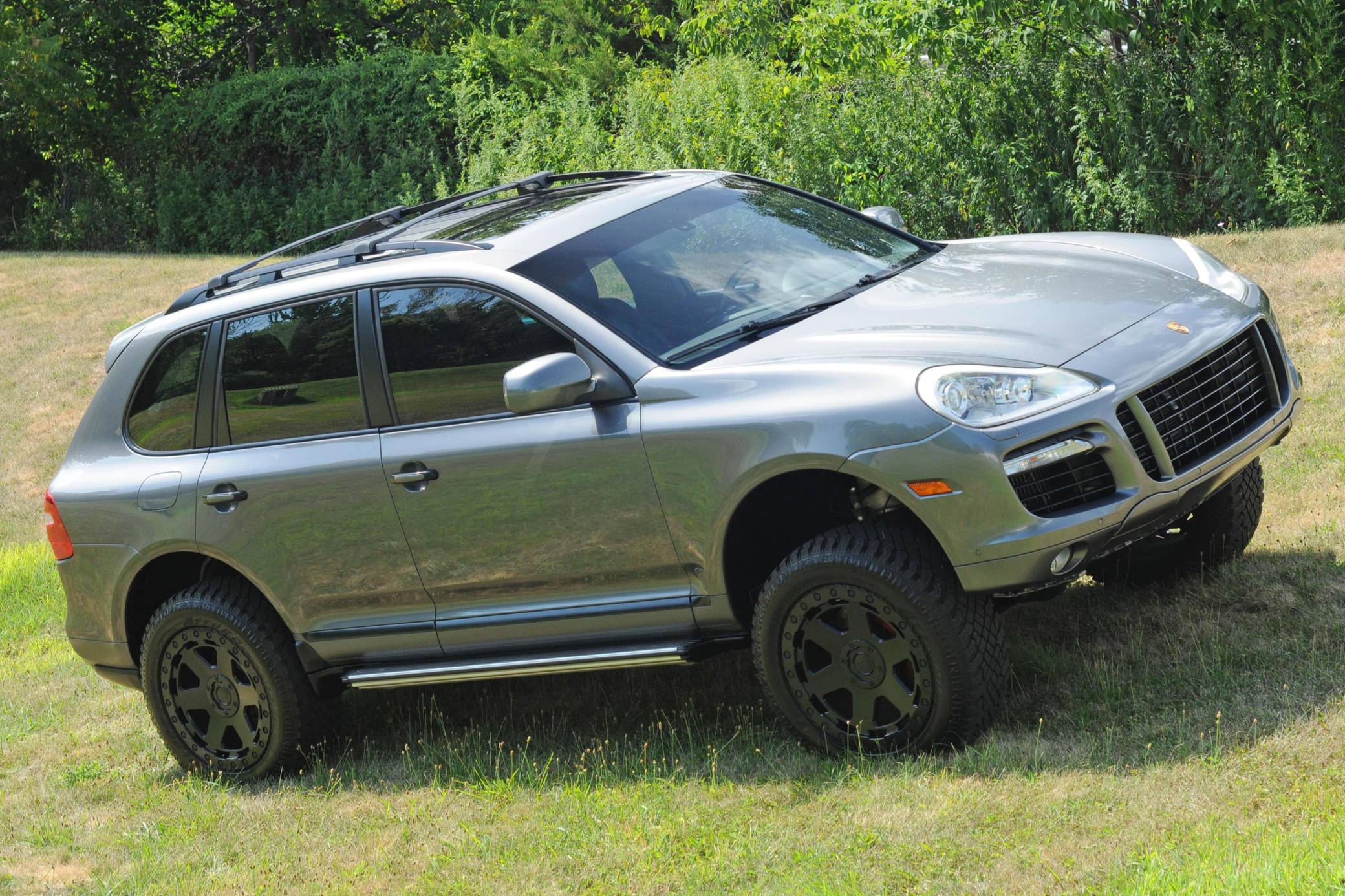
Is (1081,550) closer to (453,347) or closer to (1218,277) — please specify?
(1218,277)

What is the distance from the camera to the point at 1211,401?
14.8ft

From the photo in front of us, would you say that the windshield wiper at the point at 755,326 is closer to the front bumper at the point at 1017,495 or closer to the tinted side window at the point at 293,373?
the front bumper at the point at 1017,495

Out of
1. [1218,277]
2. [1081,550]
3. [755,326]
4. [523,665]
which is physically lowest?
[523,665]

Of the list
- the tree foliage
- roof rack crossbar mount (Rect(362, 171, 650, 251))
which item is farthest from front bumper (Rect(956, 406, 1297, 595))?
the tree foliage

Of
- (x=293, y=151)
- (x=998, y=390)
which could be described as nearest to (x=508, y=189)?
(x=998, y=390)

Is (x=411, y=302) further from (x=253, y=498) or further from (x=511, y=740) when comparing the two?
(x=511, y=740)

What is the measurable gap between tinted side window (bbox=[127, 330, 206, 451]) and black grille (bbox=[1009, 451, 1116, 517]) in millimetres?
3287

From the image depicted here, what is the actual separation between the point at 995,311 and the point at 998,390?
0.56m

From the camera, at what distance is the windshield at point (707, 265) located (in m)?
4.85

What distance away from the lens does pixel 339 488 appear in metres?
5.12

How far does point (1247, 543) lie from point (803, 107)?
333 inches

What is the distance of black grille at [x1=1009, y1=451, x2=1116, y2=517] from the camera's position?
13.4ft

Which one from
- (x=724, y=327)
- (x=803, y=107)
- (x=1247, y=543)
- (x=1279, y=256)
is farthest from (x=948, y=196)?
(x=724, y=327)

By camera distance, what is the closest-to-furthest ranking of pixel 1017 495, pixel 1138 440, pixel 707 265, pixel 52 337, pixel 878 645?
pixel 1017 495 < pixel 1138 440 < pixel 878 645 < pixel 707 265 < pixel 52 337
